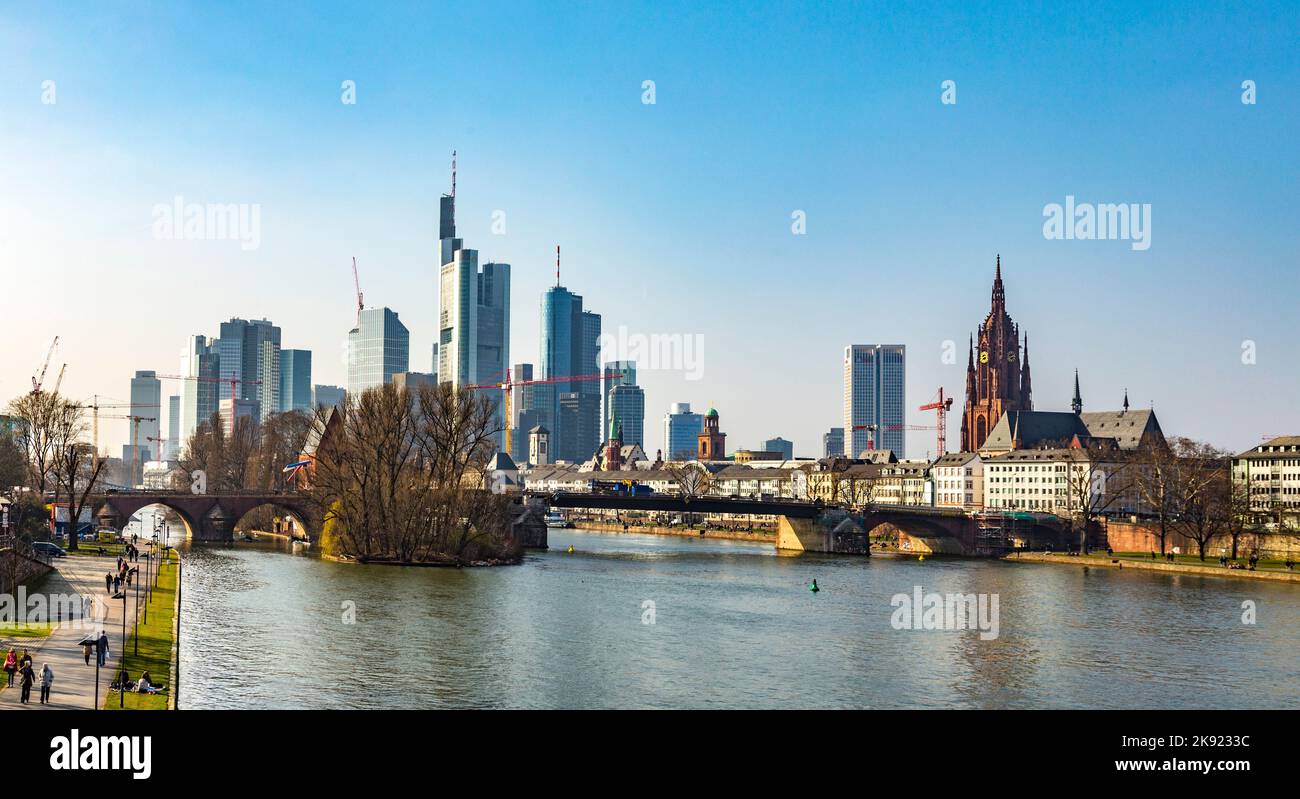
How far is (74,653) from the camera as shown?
1839 inches

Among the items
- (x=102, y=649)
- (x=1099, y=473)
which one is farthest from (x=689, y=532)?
(x=102, y=649)

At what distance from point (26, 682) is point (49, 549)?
56.7 m

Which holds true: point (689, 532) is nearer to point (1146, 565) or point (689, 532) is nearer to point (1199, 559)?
point (1146, 565)

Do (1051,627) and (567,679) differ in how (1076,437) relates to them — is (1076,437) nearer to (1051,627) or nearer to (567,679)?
(1051,627)

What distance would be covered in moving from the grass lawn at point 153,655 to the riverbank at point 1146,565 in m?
79.3

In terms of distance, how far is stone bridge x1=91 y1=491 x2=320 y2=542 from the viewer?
396 ft

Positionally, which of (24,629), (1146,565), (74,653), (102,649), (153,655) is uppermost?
(102,649)

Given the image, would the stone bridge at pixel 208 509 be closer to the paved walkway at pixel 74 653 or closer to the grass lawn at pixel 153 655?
the paved walkway at pixel 74 653

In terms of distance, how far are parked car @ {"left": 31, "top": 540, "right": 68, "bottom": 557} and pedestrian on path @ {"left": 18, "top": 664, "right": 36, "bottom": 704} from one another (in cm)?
5300

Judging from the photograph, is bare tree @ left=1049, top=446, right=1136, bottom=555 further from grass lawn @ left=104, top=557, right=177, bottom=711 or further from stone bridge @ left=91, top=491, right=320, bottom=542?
grass lawn @ left=104, top=557, right=177, bottom=711

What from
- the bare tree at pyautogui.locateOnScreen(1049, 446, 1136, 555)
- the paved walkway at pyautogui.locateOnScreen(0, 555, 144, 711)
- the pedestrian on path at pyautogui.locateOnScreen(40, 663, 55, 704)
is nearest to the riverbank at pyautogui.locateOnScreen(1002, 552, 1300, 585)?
the bare tree at pyautogui.locateOnScreen(1049, 446, 1136, 555)

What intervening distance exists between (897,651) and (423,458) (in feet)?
191

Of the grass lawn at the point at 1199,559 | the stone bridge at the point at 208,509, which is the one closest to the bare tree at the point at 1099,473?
the grass lawn at the point at 1199,559

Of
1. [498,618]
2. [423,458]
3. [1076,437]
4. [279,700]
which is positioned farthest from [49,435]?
[1076,437]
